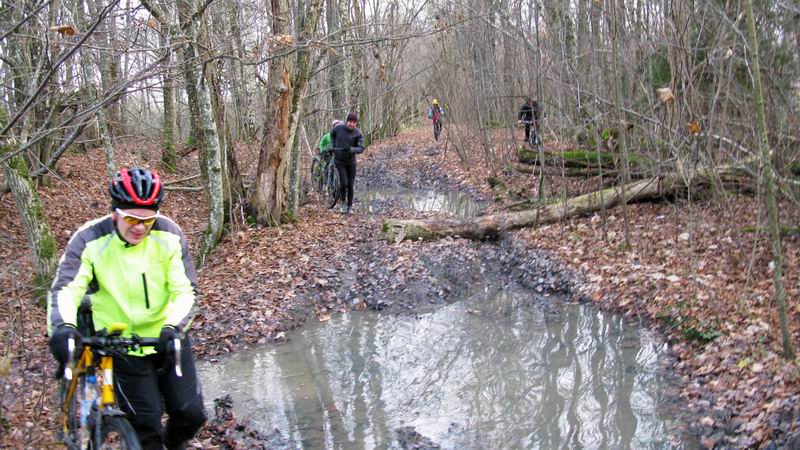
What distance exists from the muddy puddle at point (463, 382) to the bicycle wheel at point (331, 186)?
249 inches

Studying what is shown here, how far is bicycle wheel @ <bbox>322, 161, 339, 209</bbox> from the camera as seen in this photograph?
14459mm

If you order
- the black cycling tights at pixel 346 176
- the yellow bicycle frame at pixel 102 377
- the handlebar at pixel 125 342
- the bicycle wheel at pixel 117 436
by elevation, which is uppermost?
the black cycling tights at pixel 346 176

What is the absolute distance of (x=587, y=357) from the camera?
273 inches

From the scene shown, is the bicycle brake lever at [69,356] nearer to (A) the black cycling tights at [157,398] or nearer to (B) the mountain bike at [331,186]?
(A) the black cycling tights at [157,398]

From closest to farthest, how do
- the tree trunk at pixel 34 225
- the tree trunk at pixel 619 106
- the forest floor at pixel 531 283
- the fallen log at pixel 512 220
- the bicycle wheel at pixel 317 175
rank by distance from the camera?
the forest floor at pixel 531 283
the tree trunk at pixel 34 225
the tree trunk at pixel 619 106
the fallen log at pixel 512 220
the bicycle wheel at pixel 317 175

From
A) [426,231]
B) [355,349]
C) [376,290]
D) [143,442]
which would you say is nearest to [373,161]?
[426,231]

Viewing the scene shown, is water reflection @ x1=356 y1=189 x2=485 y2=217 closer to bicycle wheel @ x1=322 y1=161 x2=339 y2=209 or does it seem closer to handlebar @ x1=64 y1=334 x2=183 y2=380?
bicycle wheel @ x1=322 y1=161 x2=339 y2=209

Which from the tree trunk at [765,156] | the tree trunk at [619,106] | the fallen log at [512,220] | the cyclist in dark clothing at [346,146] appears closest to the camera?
the tree trunk at [765,156]

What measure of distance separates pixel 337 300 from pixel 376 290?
621 millimetres

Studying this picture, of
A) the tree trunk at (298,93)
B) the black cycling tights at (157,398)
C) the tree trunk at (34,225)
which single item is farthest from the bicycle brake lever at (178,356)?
the tree trunk at (298,93)

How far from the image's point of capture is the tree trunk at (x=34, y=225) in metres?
8.23

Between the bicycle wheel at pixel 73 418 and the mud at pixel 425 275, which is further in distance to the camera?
the mud at pixel 425 275

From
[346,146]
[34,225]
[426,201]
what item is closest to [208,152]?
[34,225]

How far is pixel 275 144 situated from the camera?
12.2m
